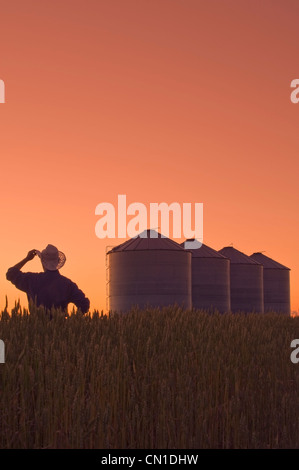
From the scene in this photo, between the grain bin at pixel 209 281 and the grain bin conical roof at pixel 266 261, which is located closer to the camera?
the grain bin at pixel 209 281

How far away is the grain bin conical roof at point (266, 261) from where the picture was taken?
160 ft

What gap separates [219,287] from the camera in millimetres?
39906

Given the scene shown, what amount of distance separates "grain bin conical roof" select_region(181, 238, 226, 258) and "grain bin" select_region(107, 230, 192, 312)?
3.15 meters

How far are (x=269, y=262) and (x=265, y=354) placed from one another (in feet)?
130

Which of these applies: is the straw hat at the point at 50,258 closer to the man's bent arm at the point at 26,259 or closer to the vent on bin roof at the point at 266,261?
the man's bent arm at the point at 26,259

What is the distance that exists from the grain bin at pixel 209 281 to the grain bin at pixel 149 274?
2814 millimetres

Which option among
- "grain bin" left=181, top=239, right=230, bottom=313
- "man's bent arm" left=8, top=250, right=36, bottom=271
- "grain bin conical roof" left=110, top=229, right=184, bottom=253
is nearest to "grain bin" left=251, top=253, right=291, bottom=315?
"grain bin" left=181, top=239, right=230, bottom=313

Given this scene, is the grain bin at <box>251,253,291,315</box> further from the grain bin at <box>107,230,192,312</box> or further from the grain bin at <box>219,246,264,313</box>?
the grain bin at <box>107,230,192,312</box>

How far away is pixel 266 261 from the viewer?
162ft

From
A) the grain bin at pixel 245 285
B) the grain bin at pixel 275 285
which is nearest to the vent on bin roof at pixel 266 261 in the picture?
the grain bin at pixel 275 285

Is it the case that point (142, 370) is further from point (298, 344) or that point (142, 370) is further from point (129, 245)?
point (129, 245)
